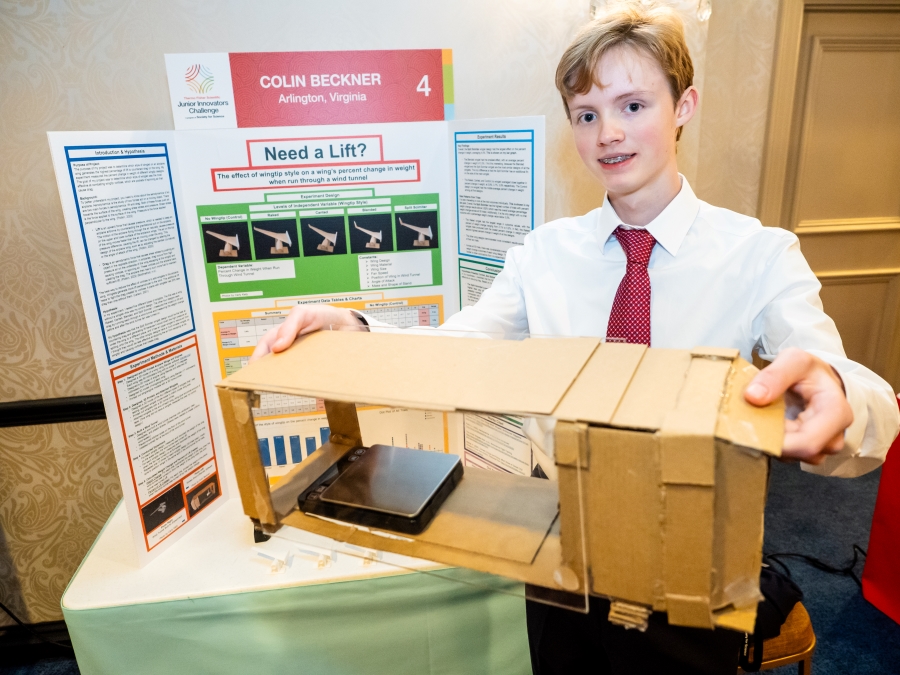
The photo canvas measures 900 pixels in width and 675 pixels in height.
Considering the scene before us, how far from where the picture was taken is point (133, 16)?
59.1 inches

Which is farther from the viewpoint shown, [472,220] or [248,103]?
[472,220]

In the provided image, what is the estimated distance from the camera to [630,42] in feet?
3.39

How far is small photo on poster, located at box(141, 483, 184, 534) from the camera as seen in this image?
1.37 metres

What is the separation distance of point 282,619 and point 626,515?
1021 millimetres

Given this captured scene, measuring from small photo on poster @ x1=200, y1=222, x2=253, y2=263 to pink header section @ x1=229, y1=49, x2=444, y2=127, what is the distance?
24cm

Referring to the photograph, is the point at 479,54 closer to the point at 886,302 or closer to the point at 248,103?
the point at 248,103

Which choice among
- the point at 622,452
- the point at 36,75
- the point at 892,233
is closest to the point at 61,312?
the point at 36,75

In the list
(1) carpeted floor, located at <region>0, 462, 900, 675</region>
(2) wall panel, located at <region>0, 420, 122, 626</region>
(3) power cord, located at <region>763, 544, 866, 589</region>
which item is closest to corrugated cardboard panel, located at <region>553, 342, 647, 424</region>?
(1) carpeted floor, located at <region>0, 462, 900, 675</region>

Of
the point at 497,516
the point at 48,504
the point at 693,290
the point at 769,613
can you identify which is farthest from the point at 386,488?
the point at 48,504

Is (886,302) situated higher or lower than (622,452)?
lower

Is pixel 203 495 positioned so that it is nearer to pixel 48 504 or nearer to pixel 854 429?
pixel 48 504

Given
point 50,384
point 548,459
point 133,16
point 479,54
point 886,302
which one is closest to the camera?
point 548,459

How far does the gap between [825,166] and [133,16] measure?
2857 millimetres

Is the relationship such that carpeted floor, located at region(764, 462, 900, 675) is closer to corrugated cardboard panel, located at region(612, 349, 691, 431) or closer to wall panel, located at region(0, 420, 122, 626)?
corrugated cardboard panel, located at region(612, 349, 691, 431)
